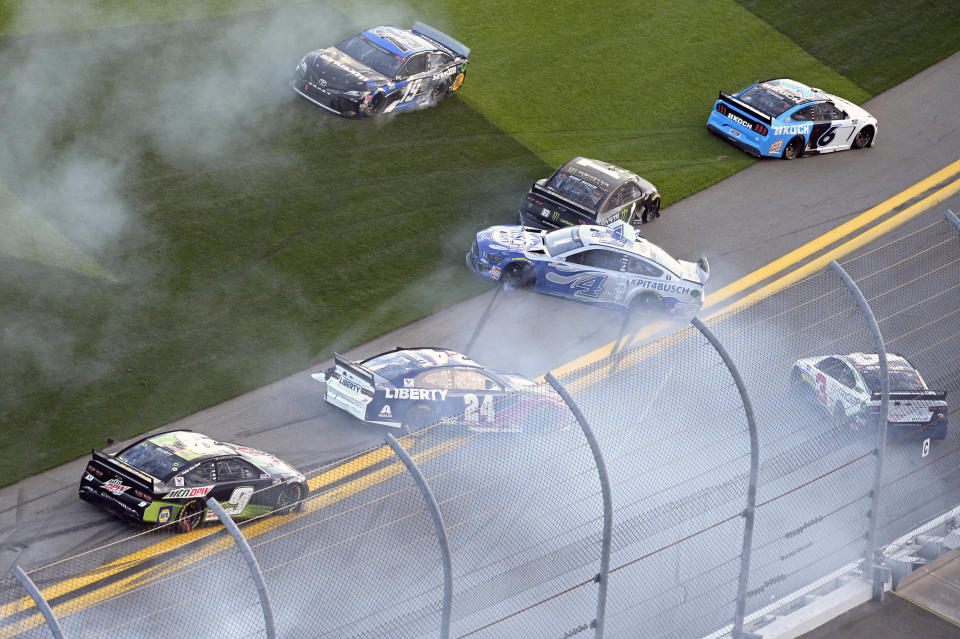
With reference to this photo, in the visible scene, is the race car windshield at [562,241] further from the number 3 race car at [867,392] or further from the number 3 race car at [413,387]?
the number 3 race car at [867,392]

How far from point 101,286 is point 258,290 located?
2.38 metres

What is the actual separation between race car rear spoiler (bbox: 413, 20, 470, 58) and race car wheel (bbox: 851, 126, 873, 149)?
26.3 ft

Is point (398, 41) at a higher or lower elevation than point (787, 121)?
higher

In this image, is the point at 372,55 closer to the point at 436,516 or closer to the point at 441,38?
the point at 441,38

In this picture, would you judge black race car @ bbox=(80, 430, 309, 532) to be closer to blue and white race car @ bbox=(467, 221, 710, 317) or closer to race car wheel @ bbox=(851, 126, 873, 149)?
blue and white race car @ bbox=(467, 221, 710, 317)

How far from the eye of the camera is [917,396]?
16.0 meters

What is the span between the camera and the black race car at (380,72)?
24.0 m

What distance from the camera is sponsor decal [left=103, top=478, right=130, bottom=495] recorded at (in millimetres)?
14891

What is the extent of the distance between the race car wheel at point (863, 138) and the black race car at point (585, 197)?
5581 mm

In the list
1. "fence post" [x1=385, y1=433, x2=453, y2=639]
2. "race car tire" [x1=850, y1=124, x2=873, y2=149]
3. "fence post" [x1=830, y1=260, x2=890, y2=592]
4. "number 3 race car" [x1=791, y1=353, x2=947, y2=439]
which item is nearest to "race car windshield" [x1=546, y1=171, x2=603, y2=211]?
"number 3 race car" [x1=791, y1=353, x2=947, y2=439]

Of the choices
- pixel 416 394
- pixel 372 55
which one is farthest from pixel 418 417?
pixel 372 55

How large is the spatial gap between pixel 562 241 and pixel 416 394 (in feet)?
15.8

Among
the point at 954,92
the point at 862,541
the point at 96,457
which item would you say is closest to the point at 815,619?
the point at 862,541

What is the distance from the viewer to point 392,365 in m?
17.1
